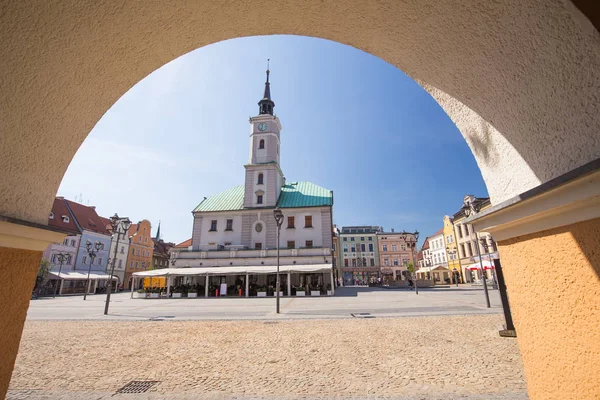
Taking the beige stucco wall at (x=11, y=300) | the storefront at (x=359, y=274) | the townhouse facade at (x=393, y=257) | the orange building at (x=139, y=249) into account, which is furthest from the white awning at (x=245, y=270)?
the townhouse facade at (x=393, y=257)

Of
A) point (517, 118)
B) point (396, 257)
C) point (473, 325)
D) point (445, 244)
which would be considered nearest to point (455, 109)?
point (517, 118)

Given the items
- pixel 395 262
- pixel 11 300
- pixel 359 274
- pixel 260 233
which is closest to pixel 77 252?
pixel 260 233

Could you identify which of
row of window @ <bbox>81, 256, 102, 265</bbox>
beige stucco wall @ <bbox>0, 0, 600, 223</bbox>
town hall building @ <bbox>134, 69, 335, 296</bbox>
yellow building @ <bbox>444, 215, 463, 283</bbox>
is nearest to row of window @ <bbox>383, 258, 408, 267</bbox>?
yellow building @ <bbox>444, 215, 463, 283</bbox>

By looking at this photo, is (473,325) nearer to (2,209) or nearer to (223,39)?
(223,39)

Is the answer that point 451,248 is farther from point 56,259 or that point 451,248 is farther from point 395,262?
point 56,259

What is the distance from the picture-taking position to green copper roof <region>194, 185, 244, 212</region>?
35.9 m

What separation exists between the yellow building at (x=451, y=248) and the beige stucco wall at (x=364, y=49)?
52.8 meters

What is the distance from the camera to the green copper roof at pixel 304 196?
3453 cm

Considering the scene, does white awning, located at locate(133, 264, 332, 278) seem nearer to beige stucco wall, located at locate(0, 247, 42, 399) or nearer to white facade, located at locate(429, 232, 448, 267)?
beige stucco wall, located at locate(0, 247, 42, 399)

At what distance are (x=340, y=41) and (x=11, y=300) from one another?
351cm

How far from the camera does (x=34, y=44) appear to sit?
1.98 metres

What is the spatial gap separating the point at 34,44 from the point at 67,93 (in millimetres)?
408

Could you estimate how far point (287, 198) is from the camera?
36.5 metres

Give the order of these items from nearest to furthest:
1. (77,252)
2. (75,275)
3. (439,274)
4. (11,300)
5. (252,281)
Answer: (11,300)
(252,281)
(75,275)
(77,252)
(439,274)
